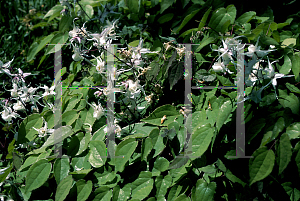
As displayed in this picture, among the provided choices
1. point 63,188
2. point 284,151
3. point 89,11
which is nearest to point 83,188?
point 63,188

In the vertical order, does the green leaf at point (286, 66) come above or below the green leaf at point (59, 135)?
above

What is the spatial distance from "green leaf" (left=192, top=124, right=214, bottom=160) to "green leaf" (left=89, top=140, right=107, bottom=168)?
0.36m

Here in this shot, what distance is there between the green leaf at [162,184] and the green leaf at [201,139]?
202 mm

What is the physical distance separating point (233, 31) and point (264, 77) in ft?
1.57

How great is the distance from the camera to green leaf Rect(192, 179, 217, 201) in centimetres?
78

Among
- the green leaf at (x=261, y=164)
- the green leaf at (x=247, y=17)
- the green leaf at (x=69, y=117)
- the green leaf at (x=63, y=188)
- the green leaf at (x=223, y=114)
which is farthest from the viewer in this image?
the green leaf at (x=247, y=17)

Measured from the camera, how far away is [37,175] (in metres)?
0.93

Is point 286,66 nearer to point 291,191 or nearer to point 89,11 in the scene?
point 291,191

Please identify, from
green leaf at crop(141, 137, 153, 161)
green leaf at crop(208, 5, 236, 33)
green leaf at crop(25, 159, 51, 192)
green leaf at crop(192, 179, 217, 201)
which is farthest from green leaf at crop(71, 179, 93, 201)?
green leaf at crop(208, 5, 236, 33)

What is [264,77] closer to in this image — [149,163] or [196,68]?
[196,68]

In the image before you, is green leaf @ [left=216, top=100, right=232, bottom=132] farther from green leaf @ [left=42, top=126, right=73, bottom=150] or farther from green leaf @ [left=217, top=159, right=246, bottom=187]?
green leaf @ [left=42, top=126, right=73, bottom=150]

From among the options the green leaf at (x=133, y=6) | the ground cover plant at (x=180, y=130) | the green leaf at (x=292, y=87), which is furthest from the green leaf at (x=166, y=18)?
the green leaf at (x=292, y=87)

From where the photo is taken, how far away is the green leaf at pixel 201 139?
2.44 ft

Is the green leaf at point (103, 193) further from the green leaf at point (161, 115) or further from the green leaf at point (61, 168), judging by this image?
the green leaf at point (161, 115)
